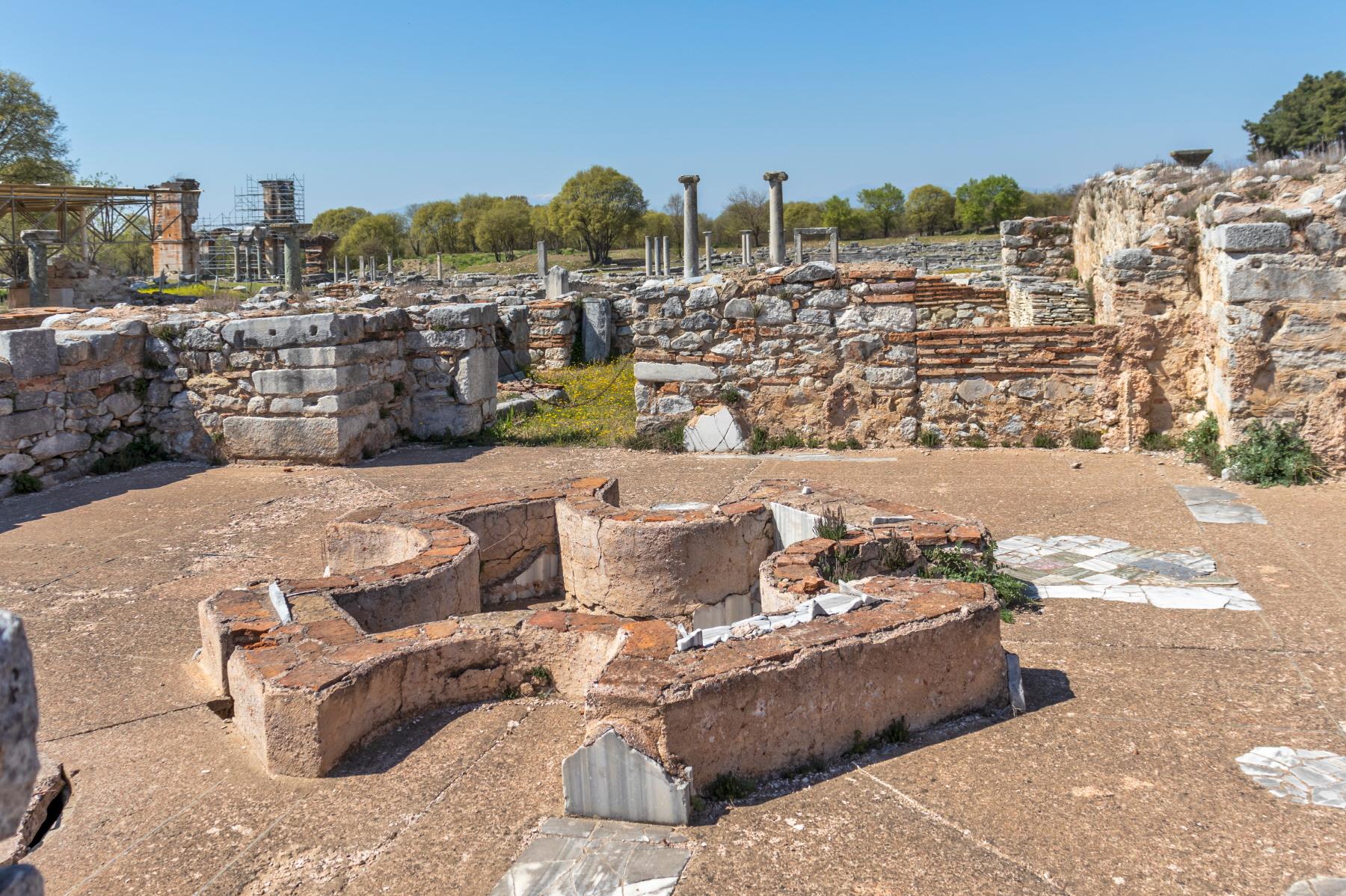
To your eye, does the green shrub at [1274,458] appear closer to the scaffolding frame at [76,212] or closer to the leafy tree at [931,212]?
the scaffolding frame at [76,212]

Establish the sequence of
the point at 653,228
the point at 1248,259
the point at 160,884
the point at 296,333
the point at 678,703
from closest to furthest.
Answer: the point at 160,884
the point at 678,703
the point at 1248,259
the point at 296,333
the point at 653,228

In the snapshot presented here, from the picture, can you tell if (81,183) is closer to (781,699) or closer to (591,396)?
(591,396)

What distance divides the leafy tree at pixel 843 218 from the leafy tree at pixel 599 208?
12.6 m

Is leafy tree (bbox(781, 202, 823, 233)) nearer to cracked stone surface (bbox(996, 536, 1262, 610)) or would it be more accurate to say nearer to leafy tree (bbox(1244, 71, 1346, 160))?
leafy tree (bbox(1244, 71, 1346, 160))

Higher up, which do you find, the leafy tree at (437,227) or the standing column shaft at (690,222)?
the leafy tree at (437,227)

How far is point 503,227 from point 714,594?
5677 centimetres

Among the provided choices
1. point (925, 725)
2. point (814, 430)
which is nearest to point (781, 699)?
point (925, 725)

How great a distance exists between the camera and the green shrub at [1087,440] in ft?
31.3

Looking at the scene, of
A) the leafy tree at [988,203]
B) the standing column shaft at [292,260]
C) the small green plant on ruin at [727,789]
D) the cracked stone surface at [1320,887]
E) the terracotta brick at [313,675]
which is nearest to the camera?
the cracked stone surface at [1320,887]

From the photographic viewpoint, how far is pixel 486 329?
1119 centimetres

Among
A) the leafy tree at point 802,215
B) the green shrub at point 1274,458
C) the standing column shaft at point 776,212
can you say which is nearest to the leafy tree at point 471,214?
the leafy tree at point 802,215

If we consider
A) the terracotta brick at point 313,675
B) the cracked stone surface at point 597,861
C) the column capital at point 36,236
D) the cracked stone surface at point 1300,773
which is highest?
the column capital at point 36,236

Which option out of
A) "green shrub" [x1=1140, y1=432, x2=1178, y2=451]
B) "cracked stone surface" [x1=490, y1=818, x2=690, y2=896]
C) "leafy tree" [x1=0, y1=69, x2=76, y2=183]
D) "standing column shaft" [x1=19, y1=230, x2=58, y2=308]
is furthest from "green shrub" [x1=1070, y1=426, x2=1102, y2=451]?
"leafy tree" [x1=0, y1=69, x2=76, y2=183]

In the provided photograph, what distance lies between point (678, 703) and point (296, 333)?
7664 mm
